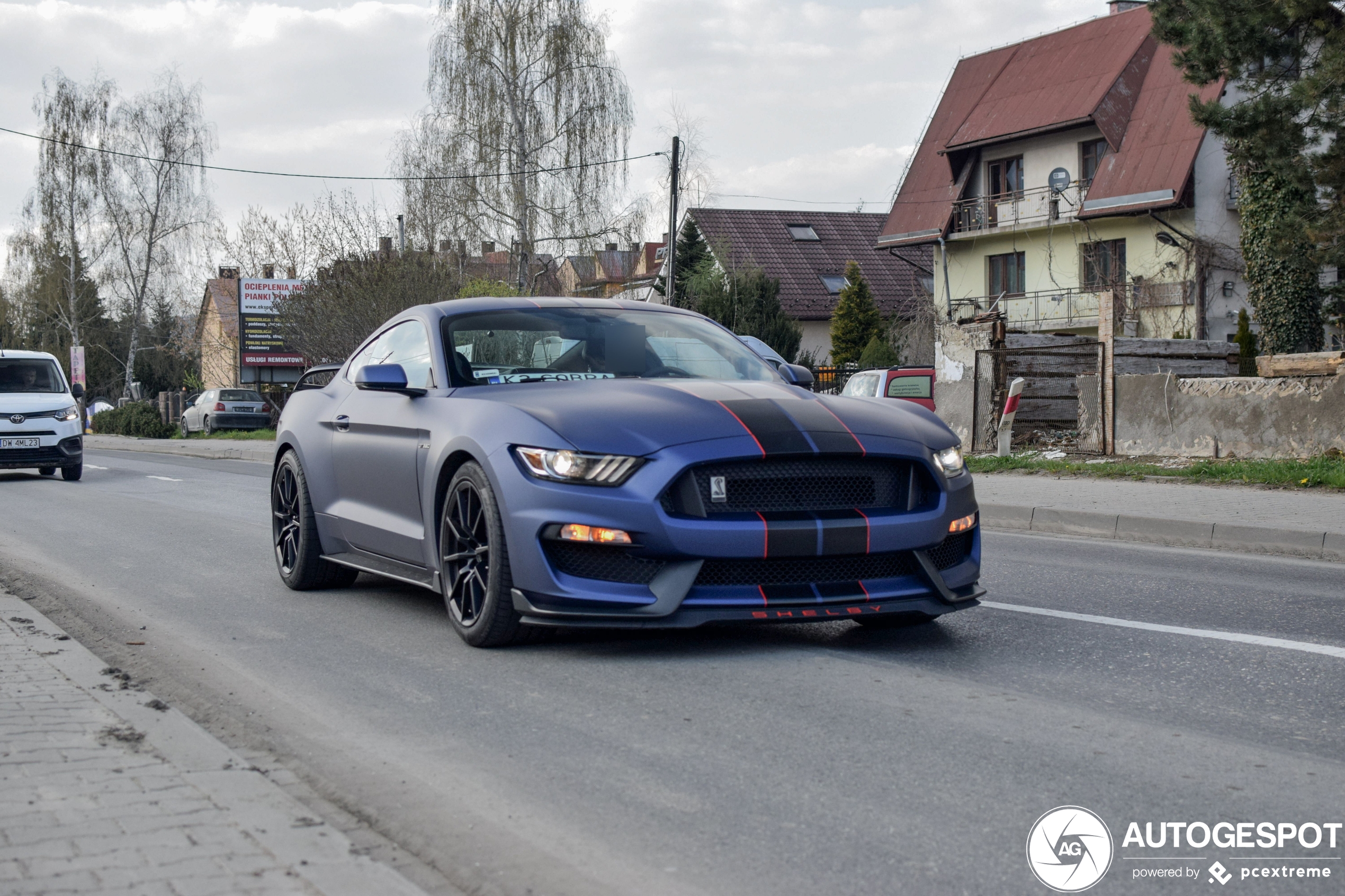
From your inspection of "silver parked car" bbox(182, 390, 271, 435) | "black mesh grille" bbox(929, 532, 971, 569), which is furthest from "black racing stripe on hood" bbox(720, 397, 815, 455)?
"silver parked car" bbox(182, 390, 271, 435)

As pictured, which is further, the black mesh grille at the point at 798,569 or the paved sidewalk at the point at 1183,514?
the paved sidewalk at the point at 1183,514

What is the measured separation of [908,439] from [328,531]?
326 centimetres

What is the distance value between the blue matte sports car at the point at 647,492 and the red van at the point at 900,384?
15035mm

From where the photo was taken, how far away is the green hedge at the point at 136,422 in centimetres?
4403

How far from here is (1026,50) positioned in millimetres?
39219

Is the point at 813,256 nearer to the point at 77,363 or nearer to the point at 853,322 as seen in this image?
the point at 853,322

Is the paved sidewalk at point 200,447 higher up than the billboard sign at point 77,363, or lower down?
lower down

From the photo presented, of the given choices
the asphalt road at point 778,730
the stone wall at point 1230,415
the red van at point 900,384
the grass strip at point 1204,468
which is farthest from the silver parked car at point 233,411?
the asphalt road at point 778,730

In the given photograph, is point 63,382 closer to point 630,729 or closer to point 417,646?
point 417,646

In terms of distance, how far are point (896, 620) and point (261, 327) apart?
53.7 metres

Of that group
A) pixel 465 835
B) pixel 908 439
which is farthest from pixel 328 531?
pixel 465 835

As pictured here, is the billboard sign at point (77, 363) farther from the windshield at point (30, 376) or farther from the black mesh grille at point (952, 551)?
the black mesh grille at point (952, 551)

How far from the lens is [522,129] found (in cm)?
4094

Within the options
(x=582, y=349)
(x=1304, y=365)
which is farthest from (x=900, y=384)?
(x=582, y=349)
